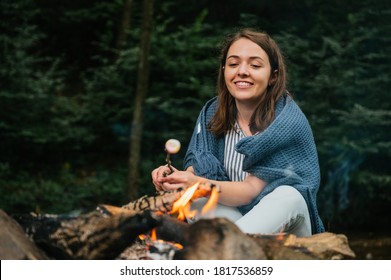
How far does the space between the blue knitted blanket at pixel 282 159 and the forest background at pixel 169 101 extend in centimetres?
187

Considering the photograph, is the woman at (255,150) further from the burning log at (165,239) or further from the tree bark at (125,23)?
the tree bark at (125,23)

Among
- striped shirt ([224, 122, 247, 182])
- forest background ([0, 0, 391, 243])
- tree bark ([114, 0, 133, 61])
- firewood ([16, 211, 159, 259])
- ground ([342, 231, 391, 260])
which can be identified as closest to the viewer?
firewood ([16, 211, 159, 259])

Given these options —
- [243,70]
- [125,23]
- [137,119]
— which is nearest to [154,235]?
[243,70]

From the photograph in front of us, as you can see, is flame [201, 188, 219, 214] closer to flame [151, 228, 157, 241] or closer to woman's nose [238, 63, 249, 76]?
flame [151, 228, 157, 241]

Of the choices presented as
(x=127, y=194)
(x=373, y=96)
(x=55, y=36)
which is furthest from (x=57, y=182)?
(x=373, y=96)

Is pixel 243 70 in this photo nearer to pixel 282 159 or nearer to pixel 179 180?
pixel 282 159

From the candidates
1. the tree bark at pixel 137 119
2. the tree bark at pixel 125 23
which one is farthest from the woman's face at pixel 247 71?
the tree bark at pixel 125 23

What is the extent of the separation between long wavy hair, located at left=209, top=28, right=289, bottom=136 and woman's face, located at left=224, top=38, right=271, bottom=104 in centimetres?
4

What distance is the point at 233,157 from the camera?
102 inches

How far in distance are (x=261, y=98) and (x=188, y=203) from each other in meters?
0.60

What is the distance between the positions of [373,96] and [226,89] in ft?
8.61

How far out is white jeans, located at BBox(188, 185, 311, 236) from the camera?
7.23 feet

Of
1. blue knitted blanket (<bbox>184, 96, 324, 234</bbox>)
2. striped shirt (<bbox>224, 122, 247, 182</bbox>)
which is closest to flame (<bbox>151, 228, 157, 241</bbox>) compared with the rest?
blue knitted blanket (<bbox>184, 96, 324, 234</bbox>)

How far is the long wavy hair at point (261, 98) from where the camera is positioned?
2.53 metres
